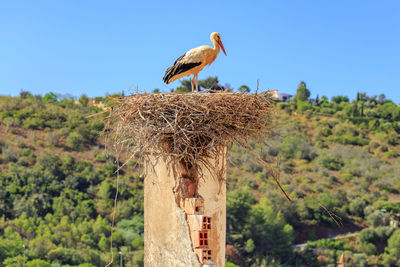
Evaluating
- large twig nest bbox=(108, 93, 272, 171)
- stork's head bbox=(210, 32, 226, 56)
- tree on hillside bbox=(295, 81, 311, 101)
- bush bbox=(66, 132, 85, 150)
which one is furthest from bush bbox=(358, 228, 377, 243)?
tree on hillside bbox=(295, 81, 311, 101)

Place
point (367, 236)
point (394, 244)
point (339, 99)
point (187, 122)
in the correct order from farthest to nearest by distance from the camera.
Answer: point (339, 99) < point (367, 236) < point (394, 244) < point (187, 122)

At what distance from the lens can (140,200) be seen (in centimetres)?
3047

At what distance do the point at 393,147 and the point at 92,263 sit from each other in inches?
1304

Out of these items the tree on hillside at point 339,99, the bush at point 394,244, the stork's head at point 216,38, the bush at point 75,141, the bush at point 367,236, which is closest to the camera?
the stork's head at point 216,38

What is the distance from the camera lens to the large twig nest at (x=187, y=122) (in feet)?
17.6

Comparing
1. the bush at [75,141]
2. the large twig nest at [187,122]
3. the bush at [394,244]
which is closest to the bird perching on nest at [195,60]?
the large twig nest at [187,122]

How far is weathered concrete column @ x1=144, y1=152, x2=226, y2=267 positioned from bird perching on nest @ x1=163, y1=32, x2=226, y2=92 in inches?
53.4

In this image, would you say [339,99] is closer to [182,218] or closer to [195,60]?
[195,60]

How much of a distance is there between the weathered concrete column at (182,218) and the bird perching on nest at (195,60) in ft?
4.45

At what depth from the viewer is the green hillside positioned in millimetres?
24672

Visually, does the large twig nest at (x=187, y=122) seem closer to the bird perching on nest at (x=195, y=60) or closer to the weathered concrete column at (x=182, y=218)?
the weathered concrete column at (x=182, y=218)

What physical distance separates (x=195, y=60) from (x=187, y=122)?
55.0 inches

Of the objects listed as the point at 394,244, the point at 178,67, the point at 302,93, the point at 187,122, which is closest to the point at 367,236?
the point at 394,244

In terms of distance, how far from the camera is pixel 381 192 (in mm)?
36906
